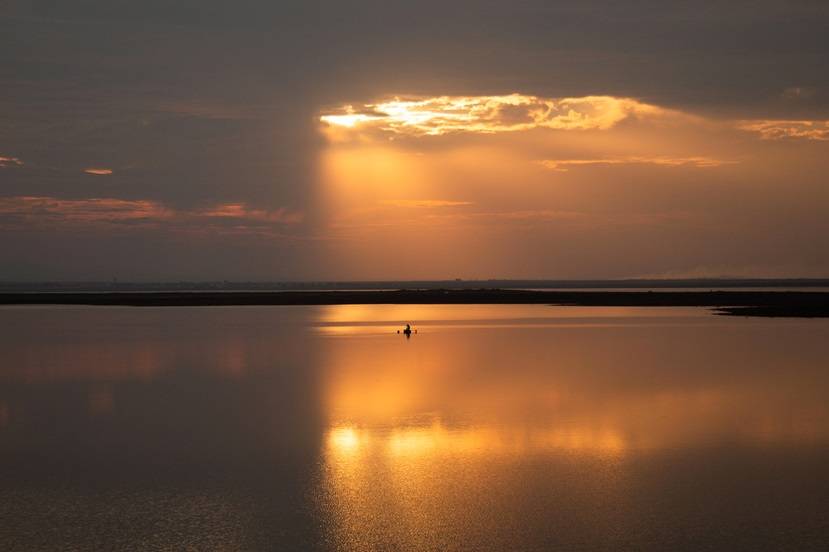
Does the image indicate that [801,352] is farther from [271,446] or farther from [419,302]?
[419,302]

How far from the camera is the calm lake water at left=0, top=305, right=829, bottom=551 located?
12852mm

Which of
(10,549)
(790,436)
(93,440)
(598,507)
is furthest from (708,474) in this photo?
(93,440)

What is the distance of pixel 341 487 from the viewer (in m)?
15.2

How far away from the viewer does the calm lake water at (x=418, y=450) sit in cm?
1285

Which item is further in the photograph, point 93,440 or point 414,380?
point 414,380

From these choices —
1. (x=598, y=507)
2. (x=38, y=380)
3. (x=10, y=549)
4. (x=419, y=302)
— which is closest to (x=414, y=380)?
(x=38, y=380)

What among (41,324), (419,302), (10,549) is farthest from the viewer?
(419,302)

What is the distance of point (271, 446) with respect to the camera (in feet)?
Result: 61.5

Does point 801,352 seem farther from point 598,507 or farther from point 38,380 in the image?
point 38,380

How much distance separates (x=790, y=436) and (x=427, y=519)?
32.3 ft

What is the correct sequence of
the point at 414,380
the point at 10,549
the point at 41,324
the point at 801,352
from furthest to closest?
the point at 41,324, the point at 801,352, the point at 414,380, the point at 10,549

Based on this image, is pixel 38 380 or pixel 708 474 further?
pixel 38 380

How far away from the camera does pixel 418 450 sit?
709 inches

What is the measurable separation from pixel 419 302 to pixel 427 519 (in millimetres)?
93502
